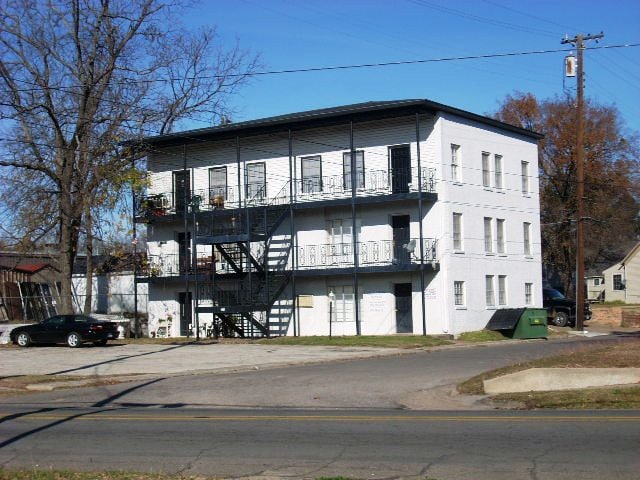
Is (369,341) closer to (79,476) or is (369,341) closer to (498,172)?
(498,172)

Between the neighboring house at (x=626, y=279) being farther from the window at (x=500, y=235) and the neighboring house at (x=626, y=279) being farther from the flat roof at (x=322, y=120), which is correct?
the window at (x=500, y=235)

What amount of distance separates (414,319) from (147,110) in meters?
16.4

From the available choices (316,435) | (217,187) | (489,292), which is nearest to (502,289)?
(489,292)

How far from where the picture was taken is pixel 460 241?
1578 inches

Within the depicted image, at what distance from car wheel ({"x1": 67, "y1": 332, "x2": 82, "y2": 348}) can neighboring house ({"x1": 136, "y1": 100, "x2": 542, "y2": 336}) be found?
21.5ft

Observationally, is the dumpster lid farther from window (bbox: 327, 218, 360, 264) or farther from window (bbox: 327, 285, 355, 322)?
window (bbox: 327, 218, 360, 264)

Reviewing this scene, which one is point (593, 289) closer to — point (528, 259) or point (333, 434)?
point (528, 259)

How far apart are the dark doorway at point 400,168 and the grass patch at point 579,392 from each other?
18304 mm

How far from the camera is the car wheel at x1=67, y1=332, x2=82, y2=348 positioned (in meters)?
35.5

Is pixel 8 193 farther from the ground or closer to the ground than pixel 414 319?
farther from the ground

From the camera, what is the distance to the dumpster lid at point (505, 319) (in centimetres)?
3831

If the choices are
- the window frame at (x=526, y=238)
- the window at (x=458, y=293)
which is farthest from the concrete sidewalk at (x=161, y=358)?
the window frame at (x=526, y=238)

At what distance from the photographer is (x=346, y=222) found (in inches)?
1614

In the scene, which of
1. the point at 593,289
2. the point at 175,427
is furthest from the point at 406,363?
the point at 593,289
